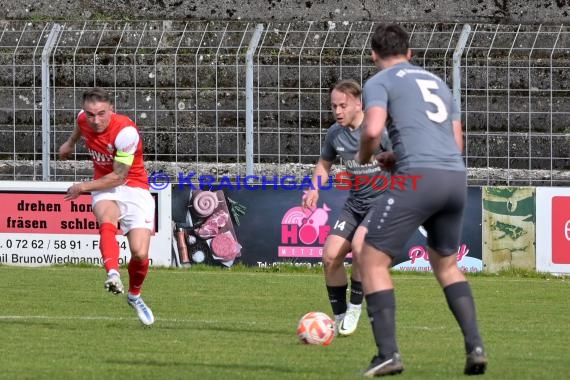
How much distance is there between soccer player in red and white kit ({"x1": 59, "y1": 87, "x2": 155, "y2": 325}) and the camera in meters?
11.0

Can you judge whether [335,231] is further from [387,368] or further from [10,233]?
[10,233]

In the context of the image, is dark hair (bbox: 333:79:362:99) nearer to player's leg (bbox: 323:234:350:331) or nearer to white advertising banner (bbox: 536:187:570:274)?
player's leg (bbox: 323:234:350:331)

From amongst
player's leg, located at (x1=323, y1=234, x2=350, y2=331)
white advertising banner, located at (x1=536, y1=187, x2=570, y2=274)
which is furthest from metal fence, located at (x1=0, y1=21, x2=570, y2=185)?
player's leg, located at (x1=323, y1=234, x2=350, y2=331)

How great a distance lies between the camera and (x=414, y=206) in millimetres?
7305

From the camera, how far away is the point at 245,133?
18578mm

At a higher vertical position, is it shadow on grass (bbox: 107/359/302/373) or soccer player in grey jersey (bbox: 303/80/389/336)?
soccer player in grey jersey (bbox: 303/80/389/336)

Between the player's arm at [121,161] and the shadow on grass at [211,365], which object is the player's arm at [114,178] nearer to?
the player's arm at [121,161]

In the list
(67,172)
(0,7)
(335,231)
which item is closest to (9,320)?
(335,231)

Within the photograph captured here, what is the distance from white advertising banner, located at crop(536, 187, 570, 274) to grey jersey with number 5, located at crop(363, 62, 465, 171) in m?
9.87

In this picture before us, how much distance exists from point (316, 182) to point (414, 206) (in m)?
3.32

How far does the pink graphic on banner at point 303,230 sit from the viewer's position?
17.5 meters

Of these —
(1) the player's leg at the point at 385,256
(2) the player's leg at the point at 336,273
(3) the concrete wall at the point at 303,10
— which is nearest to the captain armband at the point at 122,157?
(2) the player's leg at the point at 336,273

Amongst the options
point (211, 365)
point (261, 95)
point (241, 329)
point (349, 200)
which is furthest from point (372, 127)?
point (261, 95)

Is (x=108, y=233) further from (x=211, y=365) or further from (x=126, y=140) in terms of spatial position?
(x=211, y=365)
